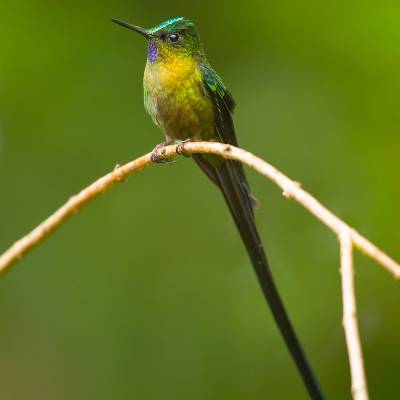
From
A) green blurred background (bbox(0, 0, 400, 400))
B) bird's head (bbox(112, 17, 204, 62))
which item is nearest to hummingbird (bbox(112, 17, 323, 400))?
bird's head (bbox(112, 17, 204, 62))

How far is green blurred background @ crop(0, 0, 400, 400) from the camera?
391 centimetres

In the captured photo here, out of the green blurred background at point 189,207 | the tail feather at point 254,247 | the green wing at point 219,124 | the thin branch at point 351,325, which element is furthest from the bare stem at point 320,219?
the green blurred background at point 189,207

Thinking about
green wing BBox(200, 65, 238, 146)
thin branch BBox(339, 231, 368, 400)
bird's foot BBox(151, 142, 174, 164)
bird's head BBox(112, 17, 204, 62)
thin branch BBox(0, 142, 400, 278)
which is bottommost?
thin branch BBox(339, 231, 368, 400)

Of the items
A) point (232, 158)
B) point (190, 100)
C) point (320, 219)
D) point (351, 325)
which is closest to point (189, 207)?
point (190, 100)

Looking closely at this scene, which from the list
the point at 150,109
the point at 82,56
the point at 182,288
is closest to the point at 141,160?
the point at 150,109

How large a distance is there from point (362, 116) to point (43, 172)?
5.90 feet

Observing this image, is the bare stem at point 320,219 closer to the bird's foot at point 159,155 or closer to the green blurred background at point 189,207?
the bird's foot at point 159,155

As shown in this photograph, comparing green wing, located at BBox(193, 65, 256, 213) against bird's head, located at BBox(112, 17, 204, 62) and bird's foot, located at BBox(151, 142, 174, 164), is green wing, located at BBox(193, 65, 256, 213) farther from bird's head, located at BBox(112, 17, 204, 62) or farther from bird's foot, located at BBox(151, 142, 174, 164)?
bird's foot, located at BBox(151, 142, 174, 164)

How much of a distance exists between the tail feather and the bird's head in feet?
1.52

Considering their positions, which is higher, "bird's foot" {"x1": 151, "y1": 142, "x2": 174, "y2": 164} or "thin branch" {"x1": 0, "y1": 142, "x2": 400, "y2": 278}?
"bird's foot" {"x1": 151, "y1": 142, "x2": 174, "y2": 164}

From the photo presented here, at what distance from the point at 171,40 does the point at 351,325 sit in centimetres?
204

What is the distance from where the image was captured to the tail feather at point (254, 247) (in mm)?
2395

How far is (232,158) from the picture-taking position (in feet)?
6.55

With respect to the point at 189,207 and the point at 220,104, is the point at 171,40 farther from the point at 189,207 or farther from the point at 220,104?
the point at 189,207
